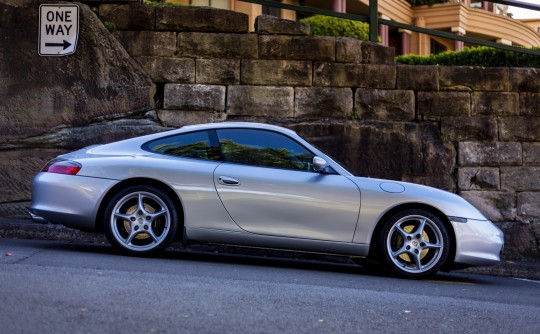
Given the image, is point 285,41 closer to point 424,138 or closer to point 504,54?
point 424,138

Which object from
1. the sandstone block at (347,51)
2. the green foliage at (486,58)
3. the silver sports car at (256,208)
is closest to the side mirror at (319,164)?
the silver sports car at (256,208)

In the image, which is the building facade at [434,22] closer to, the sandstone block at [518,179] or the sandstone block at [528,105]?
the sandstone block at [528,105]

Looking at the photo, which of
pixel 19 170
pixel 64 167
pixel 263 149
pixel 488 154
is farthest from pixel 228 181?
pixel 488 154

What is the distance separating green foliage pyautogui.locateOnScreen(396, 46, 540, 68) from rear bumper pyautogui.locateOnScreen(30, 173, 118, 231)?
721cm

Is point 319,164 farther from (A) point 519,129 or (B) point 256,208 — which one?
(A) point 519,129

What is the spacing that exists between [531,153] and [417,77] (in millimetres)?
1824

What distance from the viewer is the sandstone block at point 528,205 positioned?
11641 mm

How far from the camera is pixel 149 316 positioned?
498 centimetres

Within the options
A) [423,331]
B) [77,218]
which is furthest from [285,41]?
[423,331]

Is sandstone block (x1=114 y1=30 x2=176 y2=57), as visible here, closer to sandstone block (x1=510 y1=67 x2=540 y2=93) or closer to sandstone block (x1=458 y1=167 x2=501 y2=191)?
sandstone block (x1=458 y1=167 x2=501 y2=191)

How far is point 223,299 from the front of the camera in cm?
563

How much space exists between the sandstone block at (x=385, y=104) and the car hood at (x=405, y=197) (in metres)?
3.66

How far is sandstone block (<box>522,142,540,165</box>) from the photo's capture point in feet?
38.8

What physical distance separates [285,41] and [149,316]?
7.15 metres
